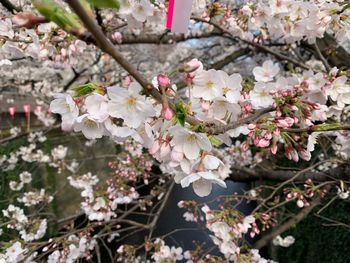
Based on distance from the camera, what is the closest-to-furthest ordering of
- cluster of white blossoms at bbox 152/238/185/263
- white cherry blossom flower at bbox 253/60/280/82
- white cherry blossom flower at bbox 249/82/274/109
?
1. white cherry blossom flower at bbox 249/82/274/109
2. white cherry blossom flower at bbox 253/60/280/82
3. cluster of white blossoms at bbox 152/238/185/263

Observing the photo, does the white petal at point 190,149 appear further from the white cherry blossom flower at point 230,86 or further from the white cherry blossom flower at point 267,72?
the white cherry blossom flower at point 267,72

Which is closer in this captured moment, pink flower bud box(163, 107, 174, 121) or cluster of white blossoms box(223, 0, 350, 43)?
pink flower bud box(163, 107, 174, 121)

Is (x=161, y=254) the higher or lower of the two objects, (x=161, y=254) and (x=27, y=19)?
the lower

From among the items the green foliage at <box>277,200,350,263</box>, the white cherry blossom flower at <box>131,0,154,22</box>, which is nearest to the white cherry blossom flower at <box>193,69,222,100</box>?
the white cherry blossom flower at <box>131,0,154,22</box>

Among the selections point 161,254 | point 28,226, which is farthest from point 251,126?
point 28,226

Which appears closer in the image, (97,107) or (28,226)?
(97,107)

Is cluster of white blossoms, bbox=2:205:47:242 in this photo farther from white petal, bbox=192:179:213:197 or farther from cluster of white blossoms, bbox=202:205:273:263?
white petal, bbox=192:179:213:197

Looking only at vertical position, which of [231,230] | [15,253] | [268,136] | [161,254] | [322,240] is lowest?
[322,240]

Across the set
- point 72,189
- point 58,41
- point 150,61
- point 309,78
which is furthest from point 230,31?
point 72,189

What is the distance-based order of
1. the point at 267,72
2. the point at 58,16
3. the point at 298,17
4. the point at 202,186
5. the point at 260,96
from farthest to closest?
the point at 298,17 → the point at 267,72 → the point at 260,96 → the point at 202,186 → the point at 58,16

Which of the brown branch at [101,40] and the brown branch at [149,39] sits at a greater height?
the brown branch at [101,40]

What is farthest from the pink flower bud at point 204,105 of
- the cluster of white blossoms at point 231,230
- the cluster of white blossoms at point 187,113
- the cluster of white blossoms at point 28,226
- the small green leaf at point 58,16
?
the cluster of white blossoms at point 28,226

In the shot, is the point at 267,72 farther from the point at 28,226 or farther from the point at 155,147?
the point at 28,226

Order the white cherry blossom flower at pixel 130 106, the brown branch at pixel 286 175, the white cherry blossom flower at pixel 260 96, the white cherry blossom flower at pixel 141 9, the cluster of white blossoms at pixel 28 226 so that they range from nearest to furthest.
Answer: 1. the white cherry blossom flower at pixel 130 106
2. the white cherry blossom flower at pixel 260 96
3. the white cherry blossom flower at pixel 141 9
4. the brown branch at pixel 286 175
5. the cluster of white blossoms at pixel 28 226
